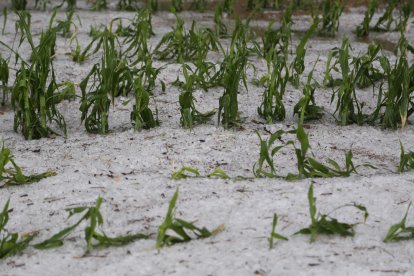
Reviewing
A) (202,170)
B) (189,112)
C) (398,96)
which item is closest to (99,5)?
(189,112)

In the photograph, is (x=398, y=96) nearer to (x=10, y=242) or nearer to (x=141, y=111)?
(x=141, y=111)

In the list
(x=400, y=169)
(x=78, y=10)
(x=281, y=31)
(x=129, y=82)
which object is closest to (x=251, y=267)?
(x=400, y=169)

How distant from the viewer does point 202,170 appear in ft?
8.00

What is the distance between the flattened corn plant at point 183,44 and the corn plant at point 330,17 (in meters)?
0.79

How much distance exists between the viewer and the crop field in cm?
186

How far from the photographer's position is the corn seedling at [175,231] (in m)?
1.87

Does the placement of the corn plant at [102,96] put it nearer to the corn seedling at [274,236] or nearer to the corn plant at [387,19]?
the corn seedling at [274,236]

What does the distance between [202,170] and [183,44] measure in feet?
3.91

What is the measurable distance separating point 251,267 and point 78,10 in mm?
3145

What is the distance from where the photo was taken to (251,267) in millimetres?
1785

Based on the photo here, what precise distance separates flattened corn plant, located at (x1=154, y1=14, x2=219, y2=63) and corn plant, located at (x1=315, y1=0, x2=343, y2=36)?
795mm

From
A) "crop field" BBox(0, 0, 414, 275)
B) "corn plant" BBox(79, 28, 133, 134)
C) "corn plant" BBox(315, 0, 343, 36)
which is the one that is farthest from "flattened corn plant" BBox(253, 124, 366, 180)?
"corn plant" BBox(315, 0, 343, 36)

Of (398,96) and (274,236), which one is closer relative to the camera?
(274,236)

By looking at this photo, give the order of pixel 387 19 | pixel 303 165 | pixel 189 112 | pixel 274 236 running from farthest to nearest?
pixel 387 19 → pixel 189 112 → pixel 303 165 → pixel 274 236
